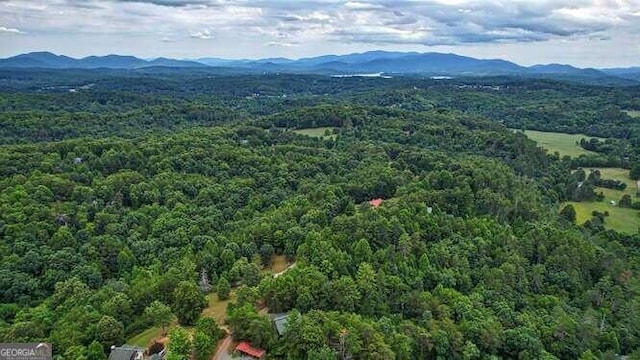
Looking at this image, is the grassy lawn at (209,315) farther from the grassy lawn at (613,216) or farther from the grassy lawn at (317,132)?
the grassy lawn at (317,132)

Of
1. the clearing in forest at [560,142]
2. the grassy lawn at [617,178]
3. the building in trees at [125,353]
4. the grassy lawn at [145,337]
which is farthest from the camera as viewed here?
→ the clearing in forest at [560,142]

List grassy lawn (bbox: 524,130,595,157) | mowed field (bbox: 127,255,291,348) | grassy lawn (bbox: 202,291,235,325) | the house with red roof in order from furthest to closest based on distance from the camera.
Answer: grassy lawn (bbox: 524,130,595,157) < grassy lawn (bbox: 202,291,235,325) < mowed field (bbox: 127,255,291,348) < the house with red roof

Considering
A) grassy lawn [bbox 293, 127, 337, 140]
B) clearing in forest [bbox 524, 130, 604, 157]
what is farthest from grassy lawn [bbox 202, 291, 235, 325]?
clearing in forest [bbox 524, 130, 604, 157]

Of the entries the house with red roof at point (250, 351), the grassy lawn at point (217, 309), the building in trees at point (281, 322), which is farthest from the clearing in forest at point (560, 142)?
the house with red roof at point (250, 351)

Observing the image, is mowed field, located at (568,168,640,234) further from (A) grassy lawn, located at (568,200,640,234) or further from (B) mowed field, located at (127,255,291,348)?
(B) mowed field, located at (127,255,291,348)

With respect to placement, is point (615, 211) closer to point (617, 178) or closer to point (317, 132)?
point (617, 178)

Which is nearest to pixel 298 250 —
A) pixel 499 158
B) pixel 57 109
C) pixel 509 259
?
pixel 509 259
